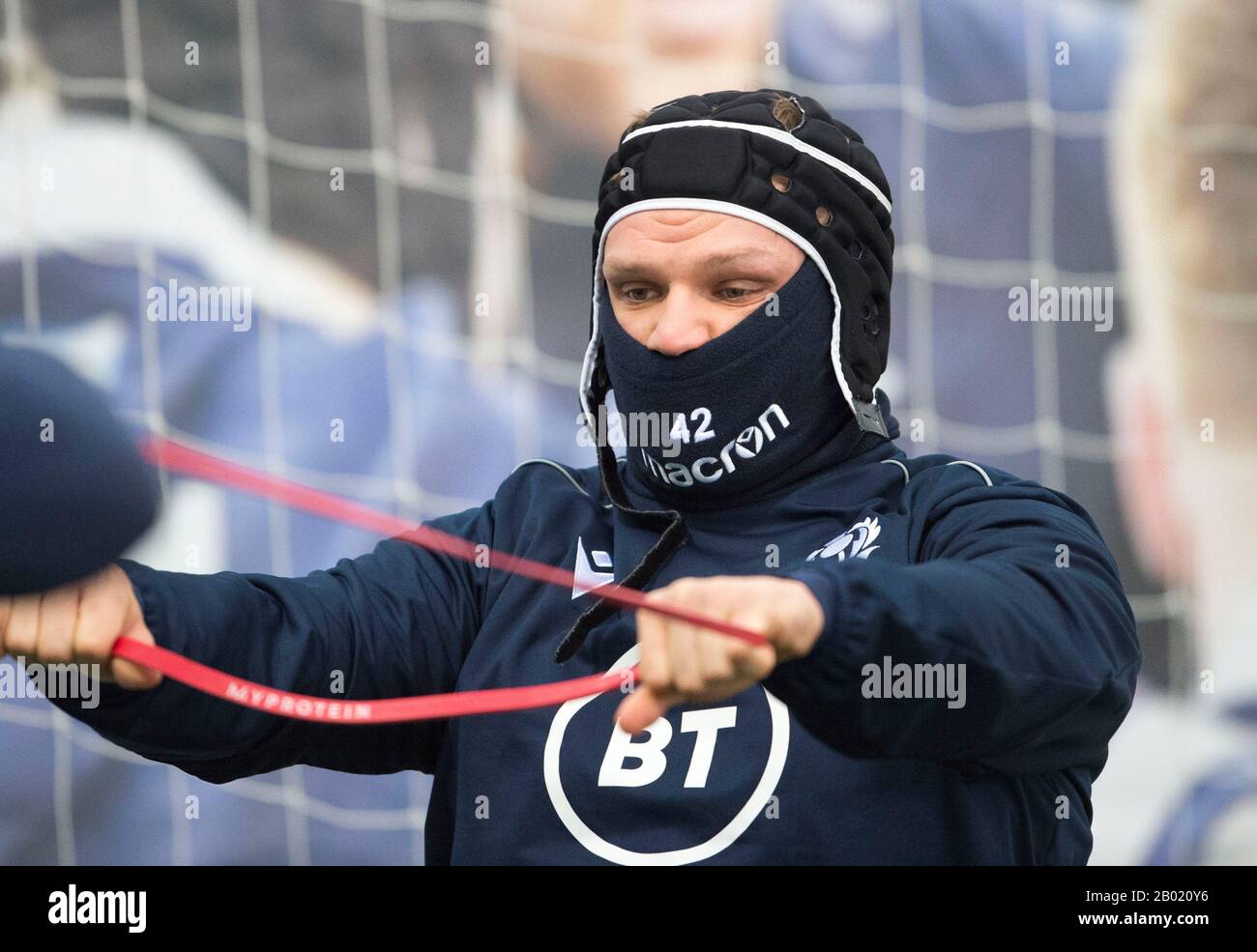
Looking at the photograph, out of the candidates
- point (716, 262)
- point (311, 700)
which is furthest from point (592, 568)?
point (311, 700)

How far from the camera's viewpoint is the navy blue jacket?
4.66 feet

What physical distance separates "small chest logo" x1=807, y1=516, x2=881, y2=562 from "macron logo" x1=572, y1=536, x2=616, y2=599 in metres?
0.22

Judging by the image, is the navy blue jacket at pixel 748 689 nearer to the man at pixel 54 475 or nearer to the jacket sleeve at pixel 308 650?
the jacket sleeve at pixel 308 650

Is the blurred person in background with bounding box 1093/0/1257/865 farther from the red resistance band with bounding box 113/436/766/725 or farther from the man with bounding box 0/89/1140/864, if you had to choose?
the red resistance band with bounding box 113/436/766/725

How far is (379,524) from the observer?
136 centimetres

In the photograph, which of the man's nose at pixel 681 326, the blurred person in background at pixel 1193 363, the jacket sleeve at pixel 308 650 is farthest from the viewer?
the blurred person in background at pixel 1193 363

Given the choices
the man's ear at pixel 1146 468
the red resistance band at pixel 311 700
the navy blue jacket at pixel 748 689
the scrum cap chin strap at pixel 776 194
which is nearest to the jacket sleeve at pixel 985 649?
the navy blue jacket at pixel 748 689

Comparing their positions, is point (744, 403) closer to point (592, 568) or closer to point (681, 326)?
point (681, 326)

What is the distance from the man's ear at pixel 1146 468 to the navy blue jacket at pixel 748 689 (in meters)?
1.81

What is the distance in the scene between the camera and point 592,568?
6.04 ft

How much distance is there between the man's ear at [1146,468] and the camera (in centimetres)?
359

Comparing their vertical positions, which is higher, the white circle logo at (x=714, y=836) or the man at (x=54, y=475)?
the man at (x=54, y=475)

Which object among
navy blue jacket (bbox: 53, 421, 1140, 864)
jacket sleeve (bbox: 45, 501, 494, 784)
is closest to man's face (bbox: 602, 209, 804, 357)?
navy blue jacket (bbox: 53, 421, 1140, 864)

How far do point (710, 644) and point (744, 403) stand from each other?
63 centimetres
